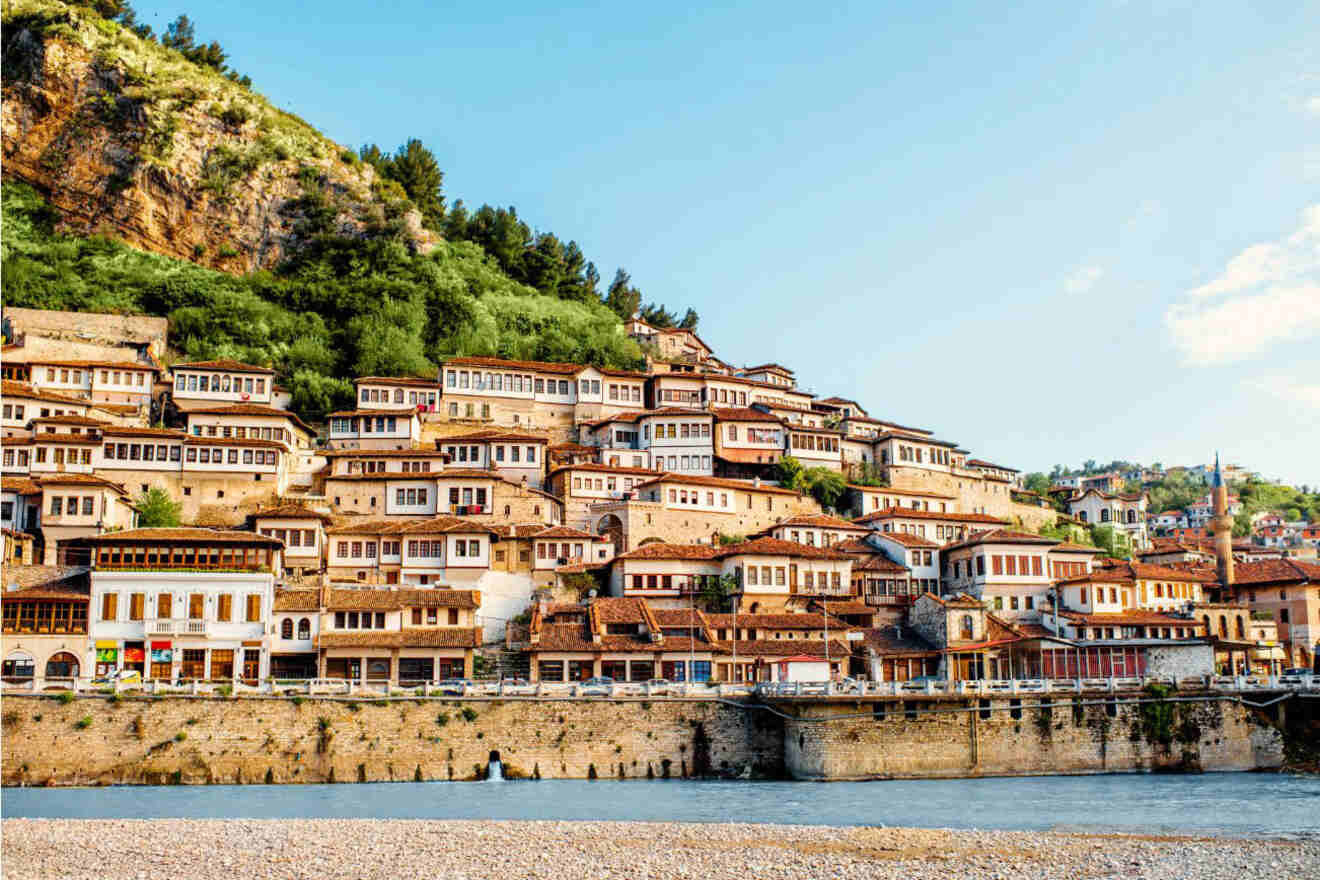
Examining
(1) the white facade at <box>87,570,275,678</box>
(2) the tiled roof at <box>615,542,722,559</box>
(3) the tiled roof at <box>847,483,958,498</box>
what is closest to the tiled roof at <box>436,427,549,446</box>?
(2) the tiled roof at <box>615,542,722,559</box>

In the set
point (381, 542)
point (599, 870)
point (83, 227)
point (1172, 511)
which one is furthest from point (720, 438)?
point (1172, 511)

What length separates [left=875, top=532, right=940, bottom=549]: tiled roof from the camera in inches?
2581

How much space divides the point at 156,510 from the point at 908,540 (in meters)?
39.7

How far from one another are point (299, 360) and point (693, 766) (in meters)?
51.0

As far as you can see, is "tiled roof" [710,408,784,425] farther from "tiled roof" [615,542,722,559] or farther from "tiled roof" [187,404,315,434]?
"tiled roof" [187,404,315,434]

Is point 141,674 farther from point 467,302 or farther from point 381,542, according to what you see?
point 467,302

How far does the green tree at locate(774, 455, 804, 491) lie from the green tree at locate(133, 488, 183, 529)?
35.8 metres

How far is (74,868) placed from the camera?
2709 centimetres

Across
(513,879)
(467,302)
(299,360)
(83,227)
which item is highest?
(83,227)

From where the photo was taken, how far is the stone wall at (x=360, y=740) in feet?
135

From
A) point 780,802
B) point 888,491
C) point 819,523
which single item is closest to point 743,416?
point 888,491

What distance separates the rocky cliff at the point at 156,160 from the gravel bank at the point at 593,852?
244ft

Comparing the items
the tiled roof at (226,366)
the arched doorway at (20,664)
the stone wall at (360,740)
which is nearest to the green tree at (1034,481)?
the tiled roof at (226,366)

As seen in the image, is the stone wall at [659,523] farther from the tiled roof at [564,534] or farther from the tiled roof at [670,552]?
the tiled roof at [670,552]
